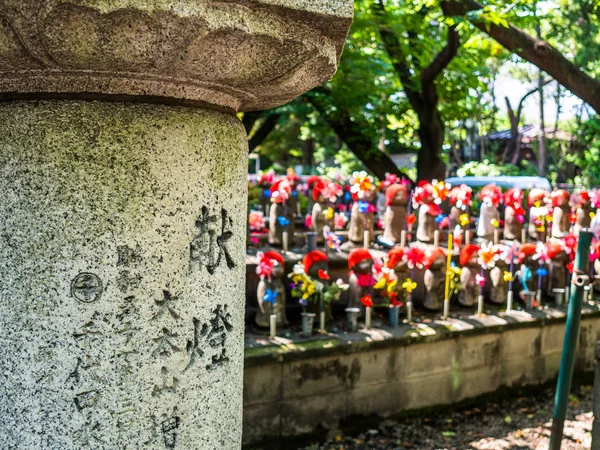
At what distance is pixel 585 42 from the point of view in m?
14.4

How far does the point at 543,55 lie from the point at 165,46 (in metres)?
5.25

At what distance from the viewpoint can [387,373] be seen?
4.50 meters

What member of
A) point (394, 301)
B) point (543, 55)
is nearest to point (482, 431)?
point (394, 301)

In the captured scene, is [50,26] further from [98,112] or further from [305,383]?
[305,383]

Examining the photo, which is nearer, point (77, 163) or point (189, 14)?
point (189, 14)

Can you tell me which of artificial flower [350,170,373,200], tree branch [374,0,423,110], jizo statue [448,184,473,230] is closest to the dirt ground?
jizo statue [448,184,473,230]

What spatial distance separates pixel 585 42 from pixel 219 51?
611 inches

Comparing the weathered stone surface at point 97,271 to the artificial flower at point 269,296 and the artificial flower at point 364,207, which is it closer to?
the artificial flower at point 269,296

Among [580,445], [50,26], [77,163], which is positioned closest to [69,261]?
[77,163]

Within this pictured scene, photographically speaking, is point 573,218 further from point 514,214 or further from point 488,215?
point 488,215

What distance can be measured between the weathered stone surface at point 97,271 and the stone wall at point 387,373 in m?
2.57

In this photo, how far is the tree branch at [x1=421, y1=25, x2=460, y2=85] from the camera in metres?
8.39

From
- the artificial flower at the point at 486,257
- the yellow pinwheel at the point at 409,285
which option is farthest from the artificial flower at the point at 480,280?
the yellow pinwheel at the point at 409,285

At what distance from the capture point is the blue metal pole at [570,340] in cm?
349
